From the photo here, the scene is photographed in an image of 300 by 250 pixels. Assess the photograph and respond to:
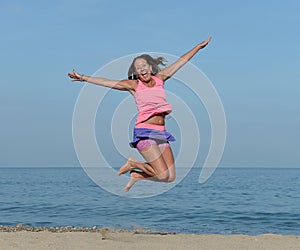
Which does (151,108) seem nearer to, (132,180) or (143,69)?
(143,69)

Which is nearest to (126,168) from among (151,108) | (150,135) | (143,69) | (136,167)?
(136,167)

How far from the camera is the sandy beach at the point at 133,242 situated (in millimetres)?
11680

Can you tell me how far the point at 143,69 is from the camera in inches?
190

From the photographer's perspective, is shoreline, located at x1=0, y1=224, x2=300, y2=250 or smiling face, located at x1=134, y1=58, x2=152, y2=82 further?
shoreline, located at x1=0, y1=224, x2=300, y2=250

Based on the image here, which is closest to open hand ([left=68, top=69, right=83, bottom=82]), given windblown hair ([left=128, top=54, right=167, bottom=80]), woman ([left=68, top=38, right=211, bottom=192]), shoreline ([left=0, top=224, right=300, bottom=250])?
woman ([left=68, top=38, right=211, bottom=192])

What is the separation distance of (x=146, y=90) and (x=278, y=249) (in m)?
8.42

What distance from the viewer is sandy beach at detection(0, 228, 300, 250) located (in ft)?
38.3

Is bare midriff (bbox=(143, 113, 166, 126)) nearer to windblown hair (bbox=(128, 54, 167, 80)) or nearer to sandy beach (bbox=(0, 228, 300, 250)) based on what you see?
windblown hair (bbox=(128, 54, 167, 80))

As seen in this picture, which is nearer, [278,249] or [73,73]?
[73,73]

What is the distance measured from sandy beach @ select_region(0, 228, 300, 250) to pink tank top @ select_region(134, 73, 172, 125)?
23.7ft

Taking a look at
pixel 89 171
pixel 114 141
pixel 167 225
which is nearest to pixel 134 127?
pixel 114 141

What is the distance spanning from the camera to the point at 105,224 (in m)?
20.1

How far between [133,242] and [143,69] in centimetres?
835

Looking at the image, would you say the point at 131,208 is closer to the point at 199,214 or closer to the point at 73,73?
the point at 199,214
